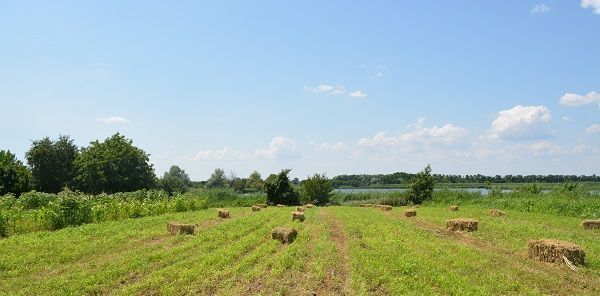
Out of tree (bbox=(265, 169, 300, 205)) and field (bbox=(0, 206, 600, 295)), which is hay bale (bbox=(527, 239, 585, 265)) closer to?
field (bbox=(0, 206, 600, 295))

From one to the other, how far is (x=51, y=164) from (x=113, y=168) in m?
13.0

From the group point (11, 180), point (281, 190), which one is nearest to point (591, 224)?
point (281, 190)

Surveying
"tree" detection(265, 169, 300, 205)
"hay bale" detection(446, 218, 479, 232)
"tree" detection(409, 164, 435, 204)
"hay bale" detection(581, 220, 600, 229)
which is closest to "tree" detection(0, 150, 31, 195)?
"tree" detection(265, 169, 300, 205)

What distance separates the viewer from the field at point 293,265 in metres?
10.8

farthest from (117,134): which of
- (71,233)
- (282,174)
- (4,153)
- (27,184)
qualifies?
(71,233)

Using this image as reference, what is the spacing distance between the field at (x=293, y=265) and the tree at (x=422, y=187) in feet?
116

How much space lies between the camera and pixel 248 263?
13.4 m

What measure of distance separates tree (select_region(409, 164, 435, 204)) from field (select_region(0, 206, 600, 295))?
116ft

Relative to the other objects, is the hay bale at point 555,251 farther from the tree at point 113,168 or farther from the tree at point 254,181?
the tree at point 254,181

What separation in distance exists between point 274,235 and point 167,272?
6151 mm

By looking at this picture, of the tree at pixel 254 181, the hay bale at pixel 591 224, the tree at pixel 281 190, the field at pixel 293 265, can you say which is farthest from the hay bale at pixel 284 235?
the tree at pixel 254 181

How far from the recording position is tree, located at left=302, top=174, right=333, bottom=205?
6341cm

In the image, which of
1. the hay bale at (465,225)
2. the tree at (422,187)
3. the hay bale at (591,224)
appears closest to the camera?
the hay bale at (465,225)

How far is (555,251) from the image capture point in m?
13.4
